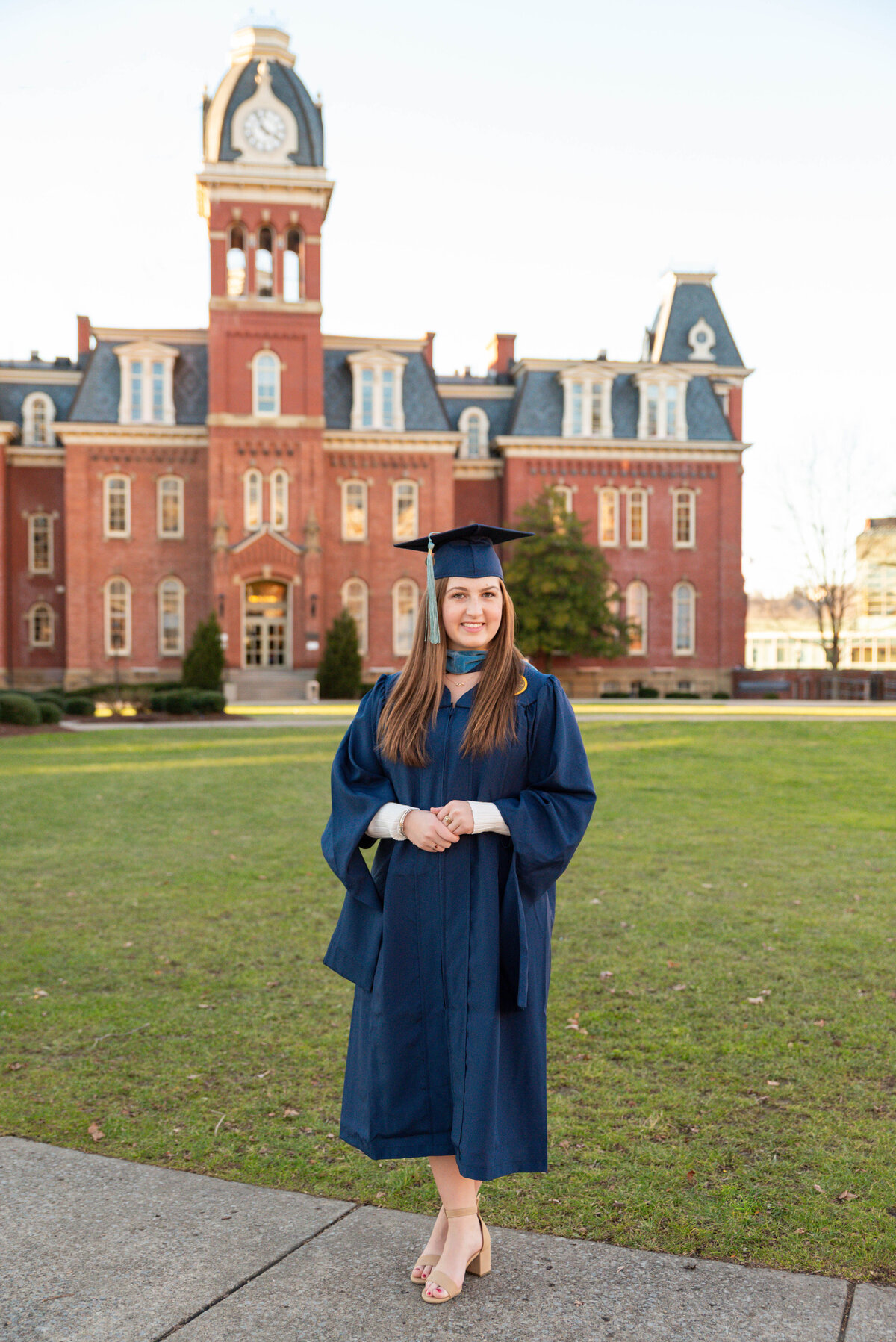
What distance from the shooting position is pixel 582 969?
6.09 meters

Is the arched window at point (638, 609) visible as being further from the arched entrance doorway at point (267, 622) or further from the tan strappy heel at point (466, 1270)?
the tan strappy heel at point (466, 1270)

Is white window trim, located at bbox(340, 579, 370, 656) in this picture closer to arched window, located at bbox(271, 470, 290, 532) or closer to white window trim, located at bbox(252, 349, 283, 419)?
arched window, located at bbox(271, 470, 290, 532)

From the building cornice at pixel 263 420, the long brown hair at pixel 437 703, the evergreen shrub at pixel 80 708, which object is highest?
the building cornice at pixel 263 420

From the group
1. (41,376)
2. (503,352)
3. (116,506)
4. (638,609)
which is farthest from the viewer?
(503,352)

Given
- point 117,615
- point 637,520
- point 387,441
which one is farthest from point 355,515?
point 637,520

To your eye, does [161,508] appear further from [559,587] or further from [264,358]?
[559,587]

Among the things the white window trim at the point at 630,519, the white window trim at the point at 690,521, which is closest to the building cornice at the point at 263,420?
the white window trim at the point at 630,519

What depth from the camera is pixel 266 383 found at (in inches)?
1462

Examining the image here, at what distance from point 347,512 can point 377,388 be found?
15.0ft

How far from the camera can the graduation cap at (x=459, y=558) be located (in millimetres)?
3311

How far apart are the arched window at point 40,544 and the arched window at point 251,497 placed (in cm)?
808

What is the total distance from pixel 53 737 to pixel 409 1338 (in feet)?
63.5

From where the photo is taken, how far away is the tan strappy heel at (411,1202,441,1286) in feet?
10.0

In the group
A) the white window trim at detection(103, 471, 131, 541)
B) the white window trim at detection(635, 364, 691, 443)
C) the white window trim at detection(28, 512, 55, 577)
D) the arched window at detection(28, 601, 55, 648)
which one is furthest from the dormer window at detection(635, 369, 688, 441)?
the arched window at detection(28, 601, 55, 648)
